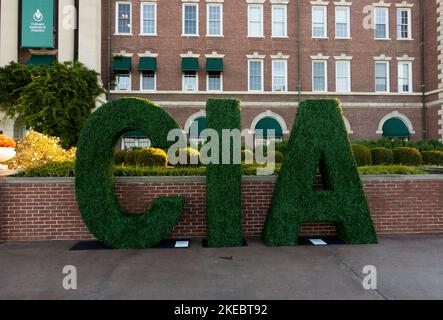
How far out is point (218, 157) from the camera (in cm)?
719

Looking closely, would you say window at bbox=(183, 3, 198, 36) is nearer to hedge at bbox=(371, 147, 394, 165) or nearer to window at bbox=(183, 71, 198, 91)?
window at bbox=(183, 71, 198, 91)

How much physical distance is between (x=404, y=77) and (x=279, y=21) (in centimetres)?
1090

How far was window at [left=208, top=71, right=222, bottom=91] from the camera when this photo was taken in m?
23.9

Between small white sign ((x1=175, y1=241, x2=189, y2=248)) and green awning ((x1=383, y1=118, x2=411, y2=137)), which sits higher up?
green awning ((x1=383, y1=118, x2=411, y2=137))

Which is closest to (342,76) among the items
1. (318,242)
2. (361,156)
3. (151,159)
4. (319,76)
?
(319,76)

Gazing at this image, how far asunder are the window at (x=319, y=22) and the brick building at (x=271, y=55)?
78 mm

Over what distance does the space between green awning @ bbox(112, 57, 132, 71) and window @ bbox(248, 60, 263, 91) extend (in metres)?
8.96

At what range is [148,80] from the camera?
23766 mm

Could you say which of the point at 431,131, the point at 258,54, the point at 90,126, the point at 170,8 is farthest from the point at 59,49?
the point at 431,131

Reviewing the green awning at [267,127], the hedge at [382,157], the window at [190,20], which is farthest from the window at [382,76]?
the window at [190,20]

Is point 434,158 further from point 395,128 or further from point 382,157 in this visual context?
point 395,128

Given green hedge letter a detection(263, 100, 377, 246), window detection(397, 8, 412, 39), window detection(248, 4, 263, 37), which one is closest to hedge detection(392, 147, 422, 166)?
green hedge letter a detection(263, 100, 377, 246)
